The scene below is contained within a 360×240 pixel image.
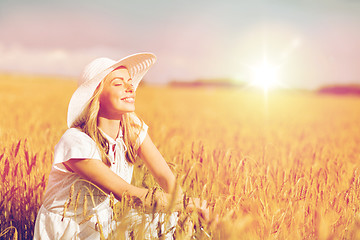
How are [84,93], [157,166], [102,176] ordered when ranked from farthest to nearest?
1. [157,166]
2. [84,93]
3. [102,176]

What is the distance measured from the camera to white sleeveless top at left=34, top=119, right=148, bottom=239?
1.55m

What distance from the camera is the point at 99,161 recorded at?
5.07 feet

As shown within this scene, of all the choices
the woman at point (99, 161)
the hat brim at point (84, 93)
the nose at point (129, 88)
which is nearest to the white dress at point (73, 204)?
the woman at point (99, 161)

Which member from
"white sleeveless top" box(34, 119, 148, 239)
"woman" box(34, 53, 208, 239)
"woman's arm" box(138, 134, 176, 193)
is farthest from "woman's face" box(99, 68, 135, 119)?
"woman's arm" box(138, 134, 176, 193)

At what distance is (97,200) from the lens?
5.64ft

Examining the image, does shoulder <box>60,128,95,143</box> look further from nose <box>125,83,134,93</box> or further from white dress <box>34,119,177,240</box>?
nose <box>125,83,134,93</box>

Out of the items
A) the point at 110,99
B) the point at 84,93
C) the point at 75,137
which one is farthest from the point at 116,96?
the point at 75,137

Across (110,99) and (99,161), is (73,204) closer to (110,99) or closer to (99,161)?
(99,161)

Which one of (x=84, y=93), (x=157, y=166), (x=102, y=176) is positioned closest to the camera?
(x=102, y=176)

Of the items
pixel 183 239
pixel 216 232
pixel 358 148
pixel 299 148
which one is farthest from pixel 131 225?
pixel 358 148

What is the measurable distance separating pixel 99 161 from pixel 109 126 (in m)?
0.28

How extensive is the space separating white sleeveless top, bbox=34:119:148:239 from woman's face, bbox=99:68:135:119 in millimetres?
125

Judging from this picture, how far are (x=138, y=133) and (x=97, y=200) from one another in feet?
Answer: 1.25

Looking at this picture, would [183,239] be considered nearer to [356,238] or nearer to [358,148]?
[356,238]
